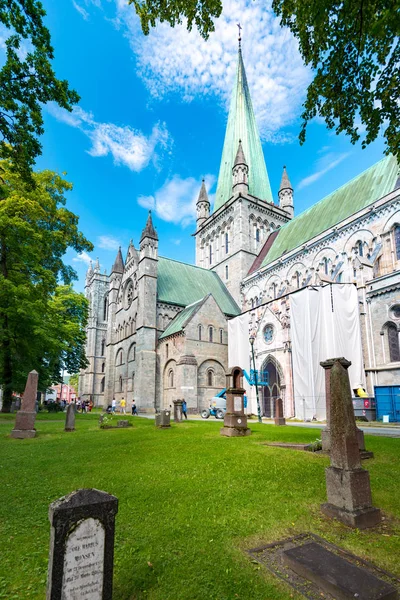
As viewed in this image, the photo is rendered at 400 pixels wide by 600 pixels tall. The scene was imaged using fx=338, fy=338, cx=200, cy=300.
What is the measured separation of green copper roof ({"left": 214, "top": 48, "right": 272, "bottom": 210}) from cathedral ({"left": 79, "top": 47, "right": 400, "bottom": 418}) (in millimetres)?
203

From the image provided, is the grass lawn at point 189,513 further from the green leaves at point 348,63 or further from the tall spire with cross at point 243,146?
the tall spire with cross at point 243,146

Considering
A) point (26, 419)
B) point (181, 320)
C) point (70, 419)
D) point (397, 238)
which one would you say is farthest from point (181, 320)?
point (26, 419)

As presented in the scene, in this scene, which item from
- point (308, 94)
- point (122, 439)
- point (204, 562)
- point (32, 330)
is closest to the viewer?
point (204, 562)

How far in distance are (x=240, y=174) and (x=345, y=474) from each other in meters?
41.1

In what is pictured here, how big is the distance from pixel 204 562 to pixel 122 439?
8.96 metres

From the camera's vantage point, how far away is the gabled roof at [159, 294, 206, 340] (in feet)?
100.0

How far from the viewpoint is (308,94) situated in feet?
26.3

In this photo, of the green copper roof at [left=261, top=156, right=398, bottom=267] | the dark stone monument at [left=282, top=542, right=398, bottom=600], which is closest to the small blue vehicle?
the green copper roof at [left=261, top=156, right=398, bottom=267]

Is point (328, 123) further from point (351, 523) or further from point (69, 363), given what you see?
point (69, 363)

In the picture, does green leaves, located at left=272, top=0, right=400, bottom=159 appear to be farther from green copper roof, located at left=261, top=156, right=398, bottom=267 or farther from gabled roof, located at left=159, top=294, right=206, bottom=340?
gabled roof, located at left=159, top=294, right=206, bottom=340

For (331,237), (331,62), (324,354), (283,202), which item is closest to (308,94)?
(331,62)

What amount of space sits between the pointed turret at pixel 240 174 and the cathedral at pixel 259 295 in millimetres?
138

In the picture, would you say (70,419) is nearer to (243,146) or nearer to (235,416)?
(235,416)

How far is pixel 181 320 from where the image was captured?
31953 millimetres
